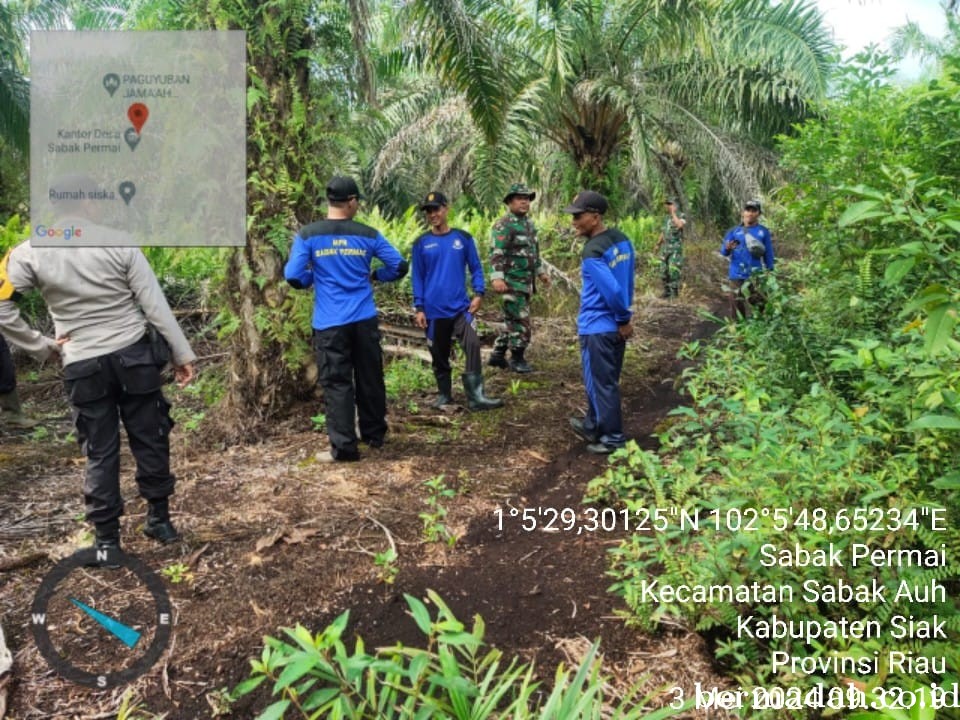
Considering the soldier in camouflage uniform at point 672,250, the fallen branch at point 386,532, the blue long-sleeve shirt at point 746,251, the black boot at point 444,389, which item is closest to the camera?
the fallen branch at point 386,532

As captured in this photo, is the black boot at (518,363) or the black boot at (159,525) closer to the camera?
the black boot at (159,525)

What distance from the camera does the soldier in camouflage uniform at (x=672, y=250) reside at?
1158 cm

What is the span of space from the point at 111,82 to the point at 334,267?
82.2 inches

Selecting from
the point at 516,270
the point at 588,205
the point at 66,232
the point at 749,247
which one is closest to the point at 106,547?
the point at 66,232

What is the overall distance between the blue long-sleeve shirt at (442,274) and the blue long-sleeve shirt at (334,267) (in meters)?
1.20

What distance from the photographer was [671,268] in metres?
11.9

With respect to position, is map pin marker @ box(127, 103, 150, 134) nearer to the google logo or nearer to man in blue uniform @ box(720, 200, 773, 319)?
the google logo

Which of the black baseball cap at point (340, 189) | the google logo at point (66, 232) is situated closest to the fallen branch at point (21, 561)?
the google logo at point (66, 232)

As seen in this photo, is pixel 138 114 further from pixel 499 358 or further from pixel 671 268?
pixel 671 268

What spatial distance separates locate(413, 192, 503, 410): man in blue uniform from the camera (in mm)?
6082

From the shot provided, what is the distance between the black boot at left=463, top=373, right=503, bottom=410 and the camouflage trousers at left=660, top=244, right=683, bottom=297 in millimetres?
6788

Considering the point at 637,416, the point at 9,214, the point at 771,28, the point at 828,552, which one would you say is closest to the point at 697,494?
the point at 828,552

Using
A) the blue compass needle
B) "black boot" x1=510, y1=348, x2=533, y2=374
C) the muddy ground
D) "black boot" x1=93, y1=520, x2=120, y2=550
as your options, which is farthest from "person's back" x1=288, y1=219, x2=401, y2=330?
"black boot" x1=510, y1=348, x2=533, y2=374

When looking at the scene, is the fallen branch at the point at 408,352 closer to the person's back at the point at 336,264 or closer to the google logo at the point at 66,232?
the person's back at the point at 336,264
